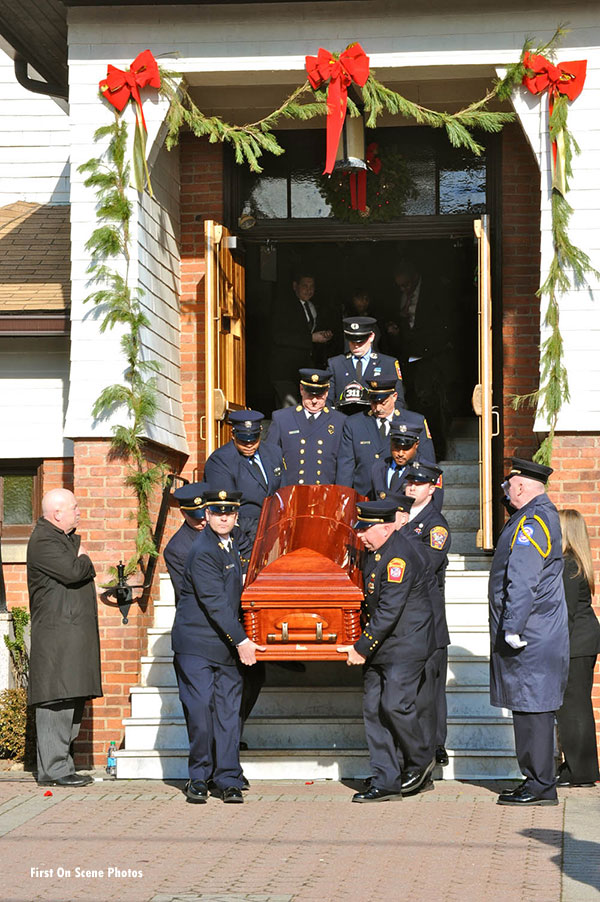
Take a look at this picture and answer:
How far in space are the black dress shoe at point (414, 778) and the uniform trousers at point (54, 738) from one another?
2.36m

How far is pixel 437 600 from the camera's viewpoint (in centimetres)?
1012

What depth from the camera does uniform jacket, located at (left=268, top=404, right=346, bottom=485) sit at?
37.5 feet

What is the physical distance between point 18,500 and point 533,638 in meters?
5.47

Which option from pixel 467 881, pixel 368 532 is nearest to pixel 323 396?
pixel 368 532

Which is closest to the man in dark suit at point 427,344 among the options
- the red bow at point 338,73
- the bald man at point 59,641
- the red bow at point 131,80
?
the red bow at point 338,73

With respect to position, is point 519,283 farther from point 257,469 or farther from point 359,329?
point 257,469

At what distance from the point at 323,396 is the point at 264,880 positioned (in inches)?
191

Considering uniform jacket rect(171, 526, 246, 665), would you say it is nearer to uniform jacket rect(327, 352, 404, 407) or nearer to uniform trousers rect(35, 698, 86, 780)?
uniform trousers rect(35, 698, 86, 780)

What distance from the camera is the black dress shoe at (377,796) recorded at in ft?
30.7

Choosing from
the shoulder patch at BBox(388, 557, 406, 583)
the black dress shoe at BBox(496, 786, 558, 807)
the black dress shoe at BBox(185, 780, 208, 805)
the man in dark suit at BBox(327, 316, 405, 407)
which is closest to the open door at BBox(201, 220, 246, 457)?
the man in dark suit at BBox(327, 316, 405, 407)

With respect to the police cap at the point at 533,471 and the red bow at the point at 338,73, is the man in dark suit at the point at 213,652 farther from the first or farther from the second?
the red bow at the point at 338,73

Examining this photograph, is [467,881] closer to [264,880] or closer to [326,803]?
[264,880]

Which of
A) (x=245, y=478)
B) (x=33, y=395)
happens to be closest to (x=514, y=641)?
(x=245, y=478)

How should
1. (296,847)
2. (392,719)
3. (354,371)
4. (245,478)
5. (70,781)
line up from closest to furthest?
1. (296,847)
2. (392,719)
3. (70,781)
4. (245,478)
5. (354,371)
